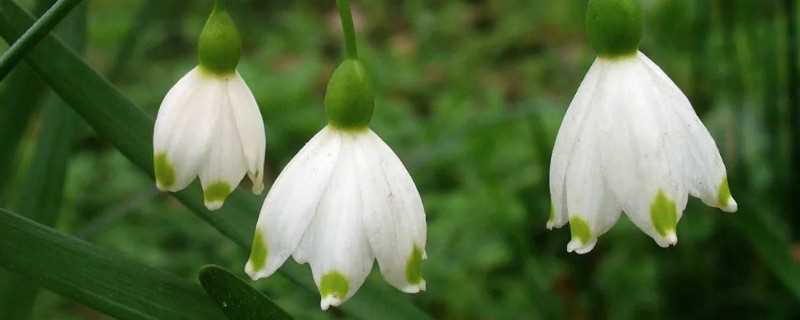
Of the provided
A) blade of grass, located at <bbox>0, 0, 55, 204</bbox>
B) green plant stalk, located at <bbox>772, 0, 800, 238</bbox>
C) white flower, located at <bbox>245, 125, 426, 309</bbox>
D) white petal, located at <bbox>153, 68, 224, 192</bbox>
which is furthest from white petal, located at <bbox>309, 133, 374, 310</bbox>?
green plant stalk, located at <bbox>772, 0, 800, 238</bbox>

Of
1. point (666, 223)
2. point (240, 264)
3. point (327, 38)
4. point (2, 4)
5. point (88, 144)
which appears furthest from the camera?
point (327, 38)

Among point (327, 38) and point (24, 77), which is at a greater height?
point (24, 77)

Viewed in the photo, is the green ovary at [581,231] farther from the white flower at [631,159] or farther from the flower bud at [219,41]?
the flower bud at [219,41]

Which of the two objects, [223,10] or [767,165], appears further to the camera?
[767,165]

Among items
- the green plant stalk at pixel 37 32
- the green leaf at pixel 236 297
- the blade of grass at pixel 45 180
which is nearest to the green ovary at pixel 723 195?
the green leaf at pixel 236 297

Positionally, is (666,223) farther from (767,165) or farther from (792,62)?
(767,165)

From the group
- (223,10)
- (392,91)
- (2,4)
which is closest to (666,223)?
(223,10)
